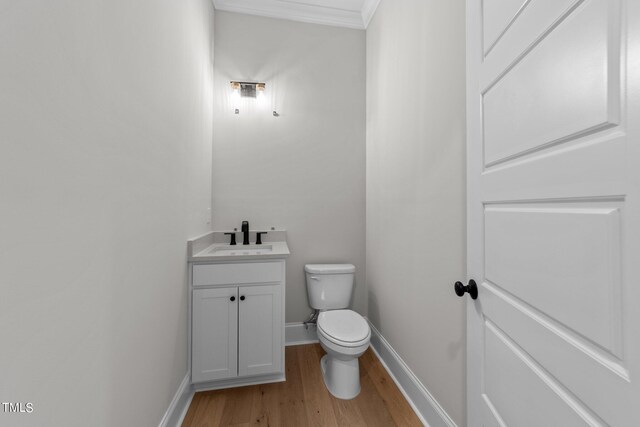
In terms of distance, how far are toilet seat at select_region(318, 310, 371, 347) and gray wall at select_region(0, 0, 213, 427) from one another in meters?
0.87

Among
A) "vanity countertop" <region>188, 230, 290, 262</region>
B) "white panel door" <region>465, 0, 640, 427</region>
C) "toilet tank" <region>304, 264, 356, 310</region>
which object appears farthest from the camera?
"toilet tank" <region>304, 264, 356, 310</region>

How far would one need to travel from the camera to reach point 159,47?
1.14m

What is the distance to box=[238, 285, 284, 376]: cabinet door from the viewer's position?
5.45 feet

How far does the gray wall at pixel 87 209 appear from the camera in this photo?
1.70ft

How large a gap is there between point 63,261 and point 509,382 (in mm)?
1233

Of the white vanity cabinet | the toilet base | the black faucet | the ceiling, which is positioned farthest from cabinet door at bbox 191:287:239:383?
the ceiling

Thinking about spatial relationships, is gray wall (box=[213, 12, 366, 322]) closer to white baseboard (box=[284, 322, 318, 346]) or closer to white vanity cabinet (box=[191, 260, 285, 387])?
white baseboard (box=[284, 322, 318, 346])

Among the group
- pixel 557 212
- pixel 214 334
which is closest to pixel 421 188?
pixel 557 212

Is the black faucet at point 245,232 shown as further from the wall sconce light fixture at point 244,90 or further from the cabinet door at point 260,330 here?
the wall sconce light fixture at point 244,90

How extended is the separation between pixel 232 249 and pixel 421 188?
1.46m

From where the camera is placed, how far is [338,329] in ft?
5.34

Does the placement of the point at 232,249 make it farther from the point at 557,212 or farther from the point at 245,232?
the point at 557,212

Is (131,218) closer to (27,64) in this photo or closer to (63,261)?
(63,261)

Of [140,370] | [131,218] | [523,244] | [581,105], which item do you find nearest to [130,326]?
[140,370]
